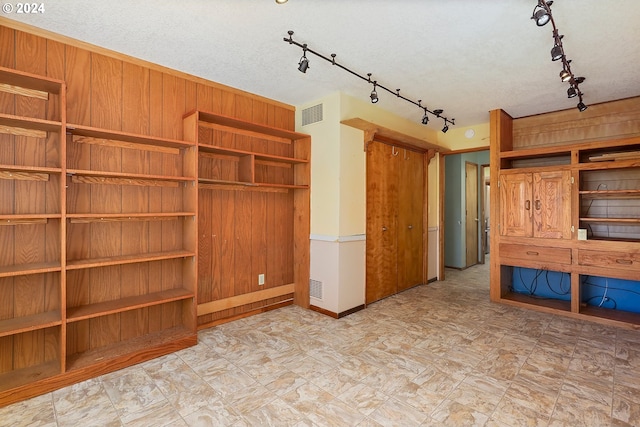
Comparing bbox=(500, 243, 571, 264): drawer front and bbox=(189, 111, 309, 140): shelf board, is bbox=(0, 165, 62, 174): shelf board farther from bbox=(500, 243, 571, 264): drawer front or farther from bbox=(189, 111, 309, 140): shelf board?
bbox=(500, 243, 571, 264): drawer front

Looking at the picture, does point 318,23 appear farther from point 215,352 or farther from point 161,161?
point 215,352

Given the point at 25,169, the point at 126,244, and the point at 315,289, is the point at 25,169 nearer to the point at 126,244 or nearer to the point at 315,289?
the point at 126,244

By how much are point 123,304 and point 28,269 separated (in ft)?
2.29

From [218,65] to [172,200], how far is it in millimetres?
1366

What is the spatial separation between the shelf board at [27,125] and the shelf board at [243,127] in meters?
1.06

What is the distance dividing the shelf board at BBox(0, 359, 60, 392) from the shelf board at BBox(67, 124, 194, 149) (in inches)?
70.7

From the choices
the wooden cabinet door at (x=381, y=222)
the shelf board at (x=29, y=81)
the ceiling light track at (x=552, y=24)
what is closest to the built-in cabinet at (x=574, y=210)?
the ceiling light track at (x=552, y=24)

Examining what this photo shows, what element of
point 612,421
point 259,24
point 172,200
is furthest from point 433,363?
point 259,24

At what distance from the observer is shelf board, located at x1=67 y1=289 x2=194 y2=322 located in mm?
2389

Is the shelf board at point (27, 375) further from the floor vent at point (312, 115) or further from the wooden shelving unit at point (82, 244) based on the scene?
the floor vent at point (312, 115)

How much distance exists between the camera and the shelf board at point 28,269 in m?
2.09

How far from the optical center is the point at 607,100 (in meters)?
3.84

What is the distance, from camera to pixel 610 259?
3.46 metres
